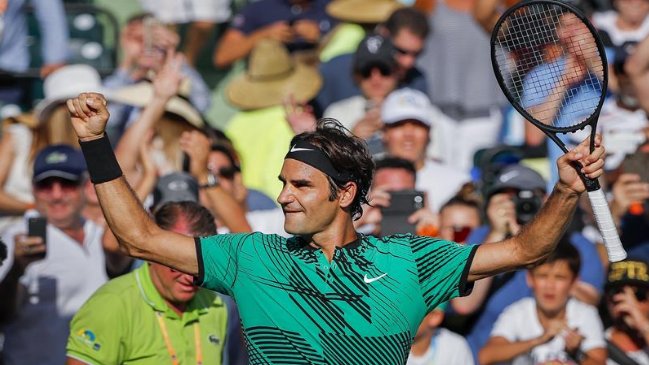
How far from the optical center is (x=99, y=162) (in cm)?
551

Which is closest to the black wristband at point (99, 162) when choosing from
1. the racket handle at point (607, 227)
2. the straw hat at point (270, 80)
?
the racket handle at point (607, 227)

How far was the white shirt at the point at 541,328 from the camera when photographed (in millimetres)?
8156

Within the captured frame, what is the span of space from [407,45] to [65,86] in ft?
8.06

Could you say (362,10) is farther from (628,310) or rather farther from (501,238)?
(628,310)

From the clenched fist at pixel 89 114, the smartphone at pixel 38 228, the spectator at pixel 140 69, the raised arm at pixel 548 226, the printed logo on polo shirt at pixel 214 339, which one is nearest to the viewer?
the raised arm at pixel 548 226

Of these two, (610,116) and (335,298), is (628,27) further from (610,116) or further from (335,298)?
(335,298)

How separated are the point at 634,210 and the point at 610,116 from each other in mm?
960

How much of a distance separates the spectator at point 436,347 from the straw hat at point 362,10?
3739mm

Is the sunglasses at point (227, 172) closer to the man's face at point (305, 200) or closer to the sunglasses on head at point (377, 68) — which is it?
the sunglasses on head at point (377, 68)

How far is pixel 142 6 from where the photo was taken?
11.5 m

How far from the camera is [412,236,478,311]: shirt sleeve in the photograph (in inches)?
222

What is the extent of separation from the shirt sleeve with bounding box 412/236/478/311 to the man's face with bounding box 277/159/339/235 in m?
0.39

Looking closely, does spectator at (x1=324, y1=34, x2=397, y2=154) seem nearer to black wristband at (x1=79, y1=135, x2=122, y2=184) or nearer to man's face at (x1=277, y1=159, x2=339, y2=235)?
man's face at (x1=277, y1=159, x2=339, y2=235)

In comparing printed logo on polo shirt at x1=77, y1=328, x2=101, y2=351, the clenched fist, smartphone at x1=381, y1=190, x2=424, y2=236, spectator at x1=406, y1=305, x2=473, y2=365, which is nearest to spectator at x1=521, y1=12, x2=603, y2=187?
smartphone at x1=381, y1=190, x2=424, y2=236
